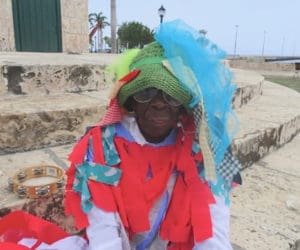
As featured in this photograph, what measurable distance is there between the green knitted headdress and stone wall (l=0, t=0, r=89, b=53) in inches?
249

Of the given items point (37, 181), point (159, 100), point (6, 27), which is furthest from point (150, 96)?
point (6, 27)

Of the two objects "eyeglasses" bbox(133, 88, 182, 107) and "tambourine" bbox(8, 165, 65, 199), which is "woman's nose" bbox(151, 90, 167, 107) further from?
"tambourine" bbox(8, 165, 65, 199)

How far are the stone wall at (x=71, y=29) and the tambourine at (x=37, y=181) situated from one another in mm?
5693

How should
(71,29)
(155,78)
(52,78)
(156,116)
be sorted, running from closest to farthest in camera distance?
1. (155,78)
2. (156,116)
3. (52,78)
4. (71,29)

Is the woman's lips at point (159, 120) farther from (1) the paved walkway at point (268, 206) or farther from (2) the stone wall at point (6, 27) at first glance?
(2) the stone wall at point (6, 27)

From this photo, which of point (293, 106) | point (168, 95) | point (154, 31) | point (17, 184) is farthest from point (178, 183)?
point (293, 106)

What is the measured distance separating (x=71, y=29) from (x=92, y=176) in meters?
7.14

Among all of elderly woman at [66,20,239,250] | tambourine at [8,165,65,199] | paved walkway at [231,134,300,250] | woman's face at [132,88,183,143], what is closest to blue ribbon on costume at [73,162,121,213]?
elderly woman at [66,20,239,250]

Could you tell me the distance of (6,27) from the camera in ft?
22.0

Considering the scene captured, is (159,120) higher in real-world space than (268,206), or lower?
higher

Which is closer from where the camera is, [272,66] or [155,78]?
[155,78]

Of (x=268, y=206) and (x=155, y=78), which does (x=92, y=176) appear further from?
(x=268, y=206)

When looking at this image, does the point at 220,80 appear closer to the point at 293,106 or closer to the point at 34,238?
the point at 34,238

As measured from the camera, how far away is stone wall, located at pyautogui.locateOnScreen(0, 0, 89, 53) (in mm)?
6762
